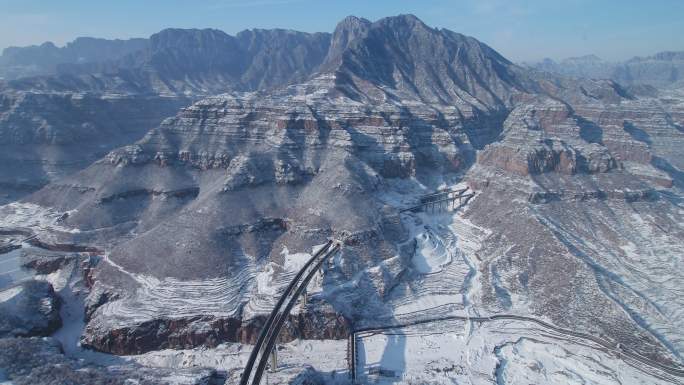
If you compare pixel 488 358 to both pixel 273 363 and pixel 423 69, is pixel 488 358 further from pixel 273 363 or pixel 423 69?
pixel 423 69

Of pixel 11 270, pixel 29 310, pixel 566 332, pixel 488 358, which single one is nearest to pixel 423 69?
pixel 566 332

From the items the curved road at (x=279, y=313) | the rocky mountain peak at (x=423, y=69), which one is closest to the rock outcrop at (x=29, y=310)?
the curved road at (x=279, y=313)

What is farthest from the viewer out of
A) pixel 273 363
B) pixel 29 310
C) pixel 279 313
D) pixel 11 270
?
pixel 11 270

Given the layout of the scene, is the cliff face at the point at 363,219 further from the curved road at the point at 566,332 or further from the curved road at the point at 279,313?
the curved road at the point at 279,313

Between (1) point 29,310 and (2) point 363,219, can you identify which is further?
(2) point 363,219

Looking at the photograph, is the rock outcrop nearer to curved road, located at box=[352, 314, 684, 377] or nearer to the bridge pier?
the bridge pier

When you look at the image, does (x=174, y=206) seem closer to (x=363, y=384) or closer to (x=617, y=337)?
(x=363, y=384)

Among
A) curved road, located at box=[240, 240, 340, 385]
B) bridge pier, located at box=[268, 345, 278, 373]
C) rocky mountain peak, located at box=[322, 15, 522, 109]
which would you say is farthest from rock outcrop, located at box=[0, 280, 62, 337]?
rocky mountain peak, located at box=[322, 15, 522, 109]

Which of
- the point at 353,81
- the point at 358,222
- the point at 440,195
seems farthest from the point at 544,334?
the point at 353,81
